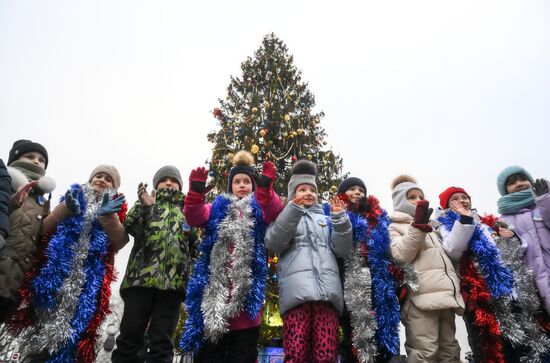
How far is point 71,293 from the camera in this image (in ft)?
8.41

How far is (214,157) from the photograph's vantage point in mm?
7852

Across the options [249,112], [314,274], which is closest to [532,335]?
[314,274]

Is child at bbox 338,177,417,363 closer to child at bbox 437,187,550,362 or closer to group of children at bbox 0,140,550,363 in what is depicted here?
group of children at bbox 0,140,550,363

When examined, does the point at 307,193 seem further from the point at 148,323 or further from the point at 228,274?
the point at 148,323

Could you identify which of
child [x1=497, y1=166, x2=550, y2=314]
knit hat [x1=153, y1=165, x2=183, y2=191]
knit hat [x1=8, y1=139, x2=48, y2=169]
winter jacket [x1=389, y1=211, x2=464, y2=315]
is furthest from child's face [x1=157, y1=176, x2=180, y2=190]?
child [x1=497, y1=166, x2=550, y2=314]

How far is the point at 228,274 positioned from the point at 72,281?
1.17m

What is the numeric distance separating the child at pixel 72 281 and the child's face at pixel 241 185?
0.97m

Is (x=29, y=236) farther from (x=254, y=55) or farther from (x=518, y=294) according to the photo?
(x=254, y=55)

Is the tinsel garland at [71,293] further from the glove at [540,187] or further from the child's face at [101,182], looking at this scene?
the glove at [540,187]

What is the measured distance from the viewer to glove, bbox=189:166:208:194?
2627 millimetres

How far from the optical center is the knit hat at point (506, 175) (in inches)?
143

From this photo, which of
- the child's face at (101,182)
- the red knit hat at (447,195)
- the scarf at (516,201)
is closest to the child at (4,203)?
the child's face at (101,182)

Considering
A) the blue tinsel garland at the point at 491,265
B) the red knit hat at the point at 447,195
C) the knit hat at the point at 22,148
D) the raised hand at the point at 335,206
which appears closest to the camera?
the raised hand at the point at 335,206

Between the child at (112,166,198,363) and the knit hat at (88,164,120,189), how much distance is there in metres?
0.46
